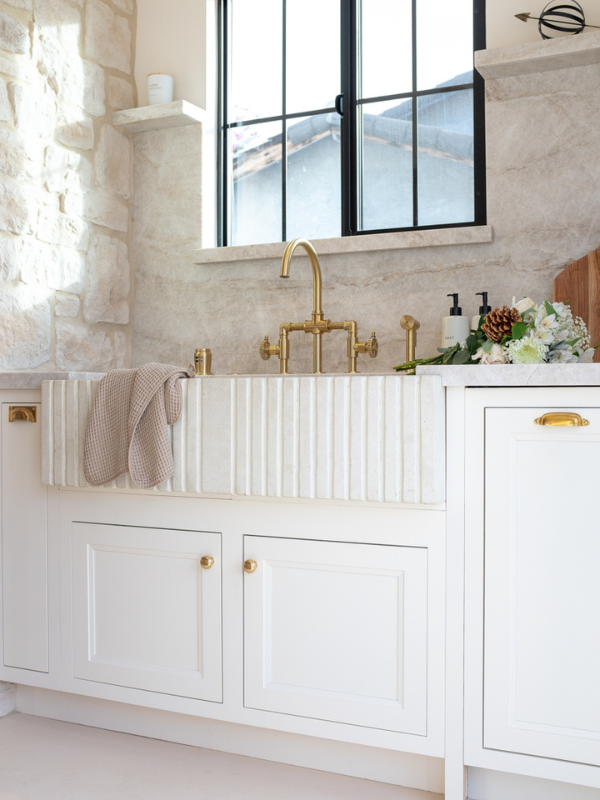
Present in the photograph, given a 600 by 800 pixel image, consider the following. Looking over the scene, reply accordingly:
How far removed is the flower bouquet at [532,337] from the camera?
1356mm

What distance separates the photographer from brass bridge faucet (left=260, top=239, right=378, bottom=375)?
1.95 meters

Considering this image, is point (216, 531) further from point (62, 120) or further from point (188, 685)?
point (62, 120)

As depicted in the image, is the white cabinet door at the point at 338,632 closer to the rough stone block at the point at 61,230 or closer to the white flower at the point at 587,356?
Answer: the white flower at the point at 587,356

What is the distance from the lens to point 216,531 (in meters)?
1.57

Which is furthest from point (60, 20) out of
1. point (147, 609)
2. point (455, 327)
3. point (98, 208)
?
point (147, 609)

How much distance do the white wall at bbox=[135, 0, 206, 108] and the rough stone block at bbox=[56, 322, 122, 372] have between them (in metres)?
0.80

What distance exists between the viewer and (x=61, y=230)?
6.92ft

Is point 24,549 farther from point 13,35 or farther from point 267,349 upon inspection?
point 13,35

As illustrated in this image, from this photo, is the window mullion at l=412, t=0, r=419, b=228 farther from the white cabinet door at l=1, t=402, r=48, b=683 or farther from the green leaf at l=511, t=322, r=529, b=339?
the white cabinet door at l=1, t=402, r=48, b=683

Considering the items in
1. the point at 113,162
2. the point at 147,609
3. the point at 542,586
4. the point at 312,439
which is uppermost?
the point at 113,162

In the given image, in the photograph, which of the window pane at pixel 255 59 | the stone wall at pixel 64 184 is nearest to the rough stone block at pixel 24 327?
the stone wall at pixel 64 184

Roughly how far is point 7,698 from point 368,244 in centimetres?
154

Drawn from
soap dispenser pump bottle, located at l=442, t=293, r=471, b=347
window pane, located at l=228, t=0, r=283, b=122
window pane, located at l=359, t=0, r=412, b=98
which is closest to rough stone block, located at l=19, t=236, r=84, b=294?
window pane, located at l=228, t=0, r=283, b=122

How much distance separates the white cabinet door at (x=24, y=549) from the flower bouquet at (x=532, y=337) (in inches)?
42.2
